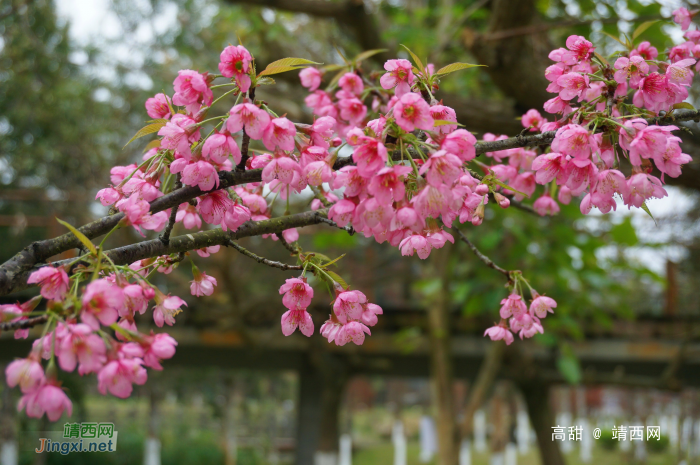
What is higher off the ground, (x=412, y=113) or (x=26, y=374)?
(x=412, y=113)

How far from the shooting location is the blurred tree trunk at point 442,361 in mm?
3656

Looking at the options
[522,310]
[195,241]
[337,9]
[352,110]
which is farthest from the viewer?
[337,9]

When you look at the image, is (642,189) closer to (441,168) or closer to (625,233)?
(441,168)

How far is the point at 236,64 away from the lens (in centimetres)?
76

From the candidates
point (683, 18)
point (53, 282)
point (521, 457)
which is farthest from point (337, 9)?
point (521, 457)

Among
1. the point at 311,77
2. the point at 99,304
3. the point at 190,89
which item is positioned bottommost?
the point at 99,304

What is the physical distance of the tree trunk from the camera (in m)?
4.20

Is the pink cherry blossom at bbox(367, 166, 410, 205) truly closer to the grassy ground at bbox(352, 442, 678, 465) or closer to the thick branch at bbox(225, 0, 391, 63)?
the thick branch at bbox(225, 0, 391, 63)

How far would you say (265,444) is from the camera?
1292 centimetres

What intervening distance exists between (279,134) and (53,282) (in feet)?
1.20

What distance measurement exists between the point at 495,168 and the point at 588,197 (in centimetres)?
29

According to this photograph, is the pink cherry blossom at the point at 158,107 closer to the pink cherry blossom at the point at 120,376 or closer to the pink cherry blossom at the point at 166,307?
the pink cherry blossom at the point at 166,307

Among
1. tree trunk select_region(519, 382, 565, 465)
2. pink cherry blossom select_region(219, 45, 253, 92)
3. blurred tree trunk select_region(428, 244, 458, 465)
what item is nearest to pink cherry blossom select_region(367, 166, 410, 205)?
pink cherry blossom select_region(219, 45, 253, 92)

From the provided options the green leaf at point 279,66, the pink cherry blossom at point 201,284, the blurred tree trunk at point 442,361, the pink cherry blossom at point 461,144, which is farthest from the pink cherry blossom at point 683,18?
the blurred tree trunk at point 442,361
